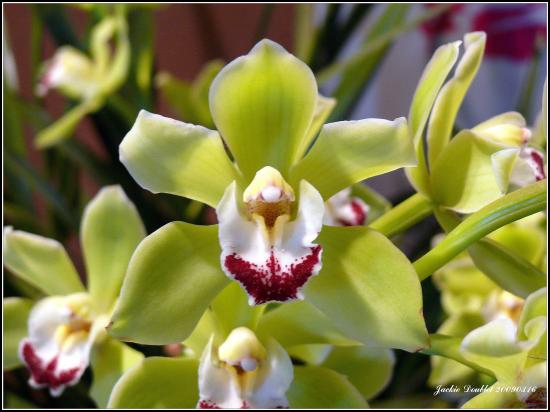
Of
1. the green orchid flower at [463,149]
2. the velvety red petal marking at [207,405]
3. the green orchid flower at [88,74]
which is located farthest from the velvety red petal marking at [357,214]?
the green orchid flower at [88,74]

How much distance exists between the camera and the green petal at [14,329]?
529 mm

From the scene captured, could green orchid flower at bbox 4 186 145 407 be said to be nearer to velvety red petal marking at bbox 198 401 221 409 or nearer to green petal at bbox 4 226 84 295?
green petal at bbox 4 226 84 295

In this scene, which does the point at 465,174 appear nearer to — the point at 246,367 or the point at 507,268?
the point at 507,268

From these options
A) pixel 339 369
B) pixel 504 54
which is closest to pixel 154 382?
pixel 339 369

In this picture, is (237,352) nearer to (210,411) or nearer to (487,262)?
(210,411)

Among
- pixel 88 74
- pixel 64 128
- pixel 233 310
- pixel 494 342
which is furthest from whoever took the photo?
pixel 88 74

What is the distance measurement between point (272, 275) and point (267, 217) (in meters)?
0.05

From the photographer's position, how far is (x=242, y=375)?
399 mm

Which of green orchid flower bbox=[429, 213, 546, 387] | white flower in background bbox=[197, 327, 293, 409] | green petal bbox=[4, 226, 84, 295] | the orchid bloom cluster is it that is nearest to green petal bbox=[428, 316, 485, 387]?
green orchid flower bbox=[429, 213, 546, 387]

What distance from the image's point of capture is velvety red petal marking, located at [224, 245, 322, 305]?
33 centimetres

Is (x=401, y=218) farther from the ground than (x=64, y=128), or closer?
farther from the ground

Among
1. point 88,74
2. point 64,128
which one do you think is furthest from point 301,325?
point 88,74

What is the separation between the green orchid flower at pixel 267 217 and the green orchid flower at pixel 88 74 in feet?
1.83

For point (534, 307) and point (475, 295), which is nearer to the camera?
point (534, 307)
